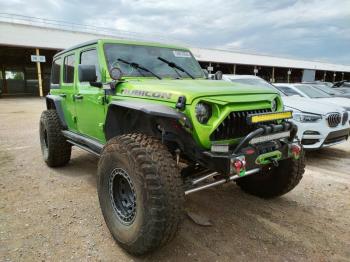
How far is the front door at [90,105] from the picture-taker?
12.3 feet

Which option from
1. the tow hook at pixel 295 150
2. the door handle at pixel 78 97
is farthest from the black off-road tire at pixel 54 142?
the tow hook at pixel 295 150

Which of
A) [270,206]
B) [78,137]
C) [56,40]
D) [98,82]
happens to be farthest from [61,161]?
[56,40]

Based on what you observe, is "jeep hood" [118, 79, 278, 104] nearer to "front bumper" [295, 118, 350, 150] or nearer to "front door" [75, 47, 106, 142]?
"front door" [75, 47, 106, 142]

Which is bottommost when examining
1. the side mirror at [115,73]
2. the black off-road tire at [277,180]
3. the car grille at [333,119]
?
the black off-road tire at [277,180]

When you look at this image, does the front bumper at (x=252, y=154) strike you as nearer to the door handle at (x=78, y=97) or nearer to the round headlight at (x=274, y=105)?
the round headlight at (x=274, y=105)

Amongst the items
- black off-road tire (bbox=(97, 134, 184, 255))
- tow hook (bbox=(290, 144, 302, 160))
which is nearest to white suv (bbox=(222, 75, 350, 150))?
tow hook (bbox=(290, 144, 302, 160))

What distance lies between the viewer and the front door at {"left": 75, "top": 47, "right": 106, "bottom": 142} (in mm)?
3764

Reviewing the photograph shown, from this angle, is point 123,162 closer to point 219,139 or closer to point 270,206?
point 219,139

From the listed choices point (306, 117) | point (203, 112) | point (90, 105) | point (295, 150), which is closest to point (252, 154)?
point (203, 112)

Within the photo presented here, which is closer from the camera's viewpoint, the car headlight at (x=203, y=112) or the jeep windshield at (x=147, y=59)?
the car headlight at (x=203, y=112)

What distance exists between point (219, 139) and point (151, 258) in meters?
1.26

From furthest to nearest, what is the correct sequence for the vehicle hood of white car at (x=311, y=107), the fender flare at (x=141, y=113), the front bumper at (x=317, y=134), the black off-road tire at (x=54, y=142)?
the vehicle hood of white car at (x=311, y=107)
the front bumper at (x=317, y=134)
the black off-road tire at (x=54, y=142)
the fender flare at (x=141, y=113)

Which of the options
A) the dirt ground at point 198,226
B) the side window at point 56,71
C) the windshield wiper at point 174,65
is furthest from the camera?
the side window at point 56,71

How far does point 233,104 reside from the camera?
2852 millimetres
